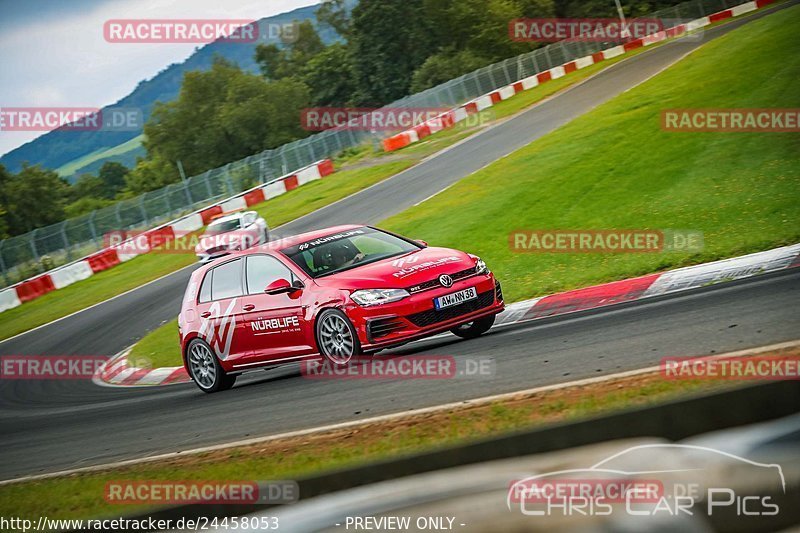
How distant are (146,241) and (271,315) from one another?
25.8 metres

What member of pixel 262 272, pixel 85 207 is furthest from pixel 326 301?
pixel 85 207

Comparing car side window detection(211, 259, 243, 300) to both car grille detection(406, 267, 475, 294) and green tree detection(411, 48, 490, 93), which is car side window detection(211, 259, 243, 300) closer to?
car grille detection(406, 267, 475, 294)

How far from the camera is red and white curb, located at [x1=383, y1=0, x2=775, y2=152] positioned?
40.4m

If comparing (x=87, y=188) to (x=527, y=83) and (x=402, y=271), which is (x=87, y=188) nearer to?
(x=527, y=83)

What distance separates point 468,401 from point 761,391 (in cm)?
289

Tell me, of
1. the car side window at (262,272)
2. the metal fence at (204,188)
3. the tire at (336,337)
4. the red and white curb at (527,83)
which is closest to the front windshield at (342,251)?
the car side window at (262,272)

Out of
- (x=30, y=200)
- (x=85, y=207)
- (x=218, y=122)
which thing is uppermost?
(x=218, y=122)

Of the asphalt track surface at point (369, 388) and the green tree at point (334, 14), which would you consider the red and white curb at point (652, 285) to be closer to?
the asphalt track surface at point (369, 388)

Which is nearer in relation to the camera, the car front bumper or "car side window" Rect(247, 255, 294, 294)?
the car front bumper

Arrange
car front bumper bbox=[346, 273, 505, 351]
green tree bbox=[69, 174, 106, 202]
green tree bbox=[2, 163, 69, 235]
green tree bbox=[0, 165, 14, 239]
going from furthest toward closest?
1. green tree bbox=[69, 174, 106, 202]
2. green tree bbox=[2, 163, 69, 235]
3. green tree bbox=[0, 165, 14, 239]
4. car front bumper bbox=[346, 273, 505, 351]

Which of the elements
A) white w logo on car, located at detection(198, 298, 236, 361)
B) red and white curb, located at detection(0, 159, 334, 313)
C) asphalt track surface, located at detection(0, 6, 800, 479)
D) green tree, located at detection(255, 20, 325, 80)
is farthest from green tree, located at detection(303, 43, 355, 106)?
white w logo on car, located at detection(198, 298, 236, 361)

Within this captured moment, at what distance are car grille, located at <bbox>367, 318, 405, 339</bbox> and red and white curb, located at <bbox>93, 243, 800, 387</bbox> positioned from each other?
7.72 ft

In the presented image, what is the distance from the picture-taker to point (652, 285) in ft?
37.5

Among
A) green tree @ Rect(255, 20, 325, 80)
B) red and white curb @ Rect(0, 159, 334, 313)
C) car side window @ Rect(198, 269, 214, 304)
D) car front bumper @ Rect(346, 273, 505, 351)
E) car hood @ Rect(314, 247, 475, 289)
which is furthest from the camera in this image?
green tree @ Rect(255, 20, 325, 80)
